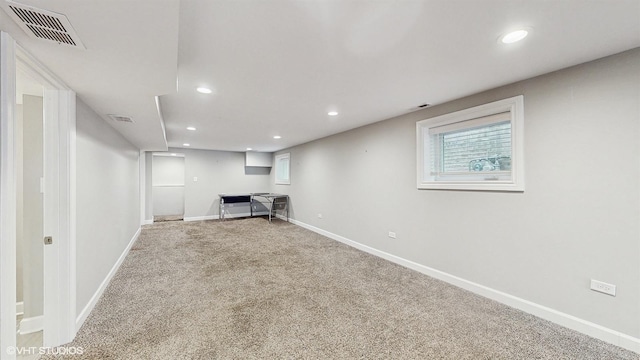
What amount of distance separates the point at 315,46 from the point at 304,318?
2.22 m

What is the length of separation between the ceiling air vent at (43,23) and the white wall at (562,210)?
10.8 feet

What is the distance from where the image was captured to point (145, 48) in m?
1.33

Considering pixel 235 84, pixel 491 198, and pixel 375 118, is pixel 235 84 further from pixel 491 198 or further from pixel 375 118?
pixel 491 198

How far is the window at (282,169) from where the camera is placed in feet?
24.1

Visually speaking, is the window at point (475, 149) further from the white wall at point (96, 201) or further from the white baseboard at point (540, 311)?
the white wall at point (96, 201)

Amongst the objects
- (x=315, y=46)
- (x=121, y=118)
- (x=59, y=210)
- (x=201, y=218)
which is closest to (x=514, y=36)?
(x=315, y=46)

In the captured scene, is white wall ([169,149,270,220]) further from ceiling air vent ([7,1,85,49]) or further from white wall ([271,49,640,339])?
ceiling air vent ([7,1,85,49])

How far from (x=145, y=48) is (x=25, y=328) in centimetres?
262

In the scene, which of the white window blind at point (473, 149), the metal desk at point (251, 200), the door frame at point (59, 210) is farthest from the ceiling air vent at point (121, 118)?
the metal desk at point (251, 200)

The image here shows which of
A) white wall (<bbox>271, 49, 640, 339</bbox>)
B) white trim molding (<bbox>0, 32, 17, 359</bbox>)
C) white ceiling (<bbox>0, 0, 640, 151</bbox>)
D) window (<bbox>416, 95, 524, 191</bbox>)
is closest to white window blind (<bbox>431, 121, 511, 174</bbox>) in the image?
window (<bbox>416, 95, 524, 191</bbox>)

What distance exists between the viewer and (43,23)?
1.07m

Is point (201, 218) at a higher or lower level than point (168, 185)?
lower

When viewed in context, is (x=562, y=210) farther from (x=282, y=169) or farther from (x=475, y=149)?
(x=282, y=169)

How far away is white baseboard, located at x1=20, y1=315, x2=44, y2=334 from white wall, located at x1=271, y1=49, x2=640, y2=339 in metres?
3.93
